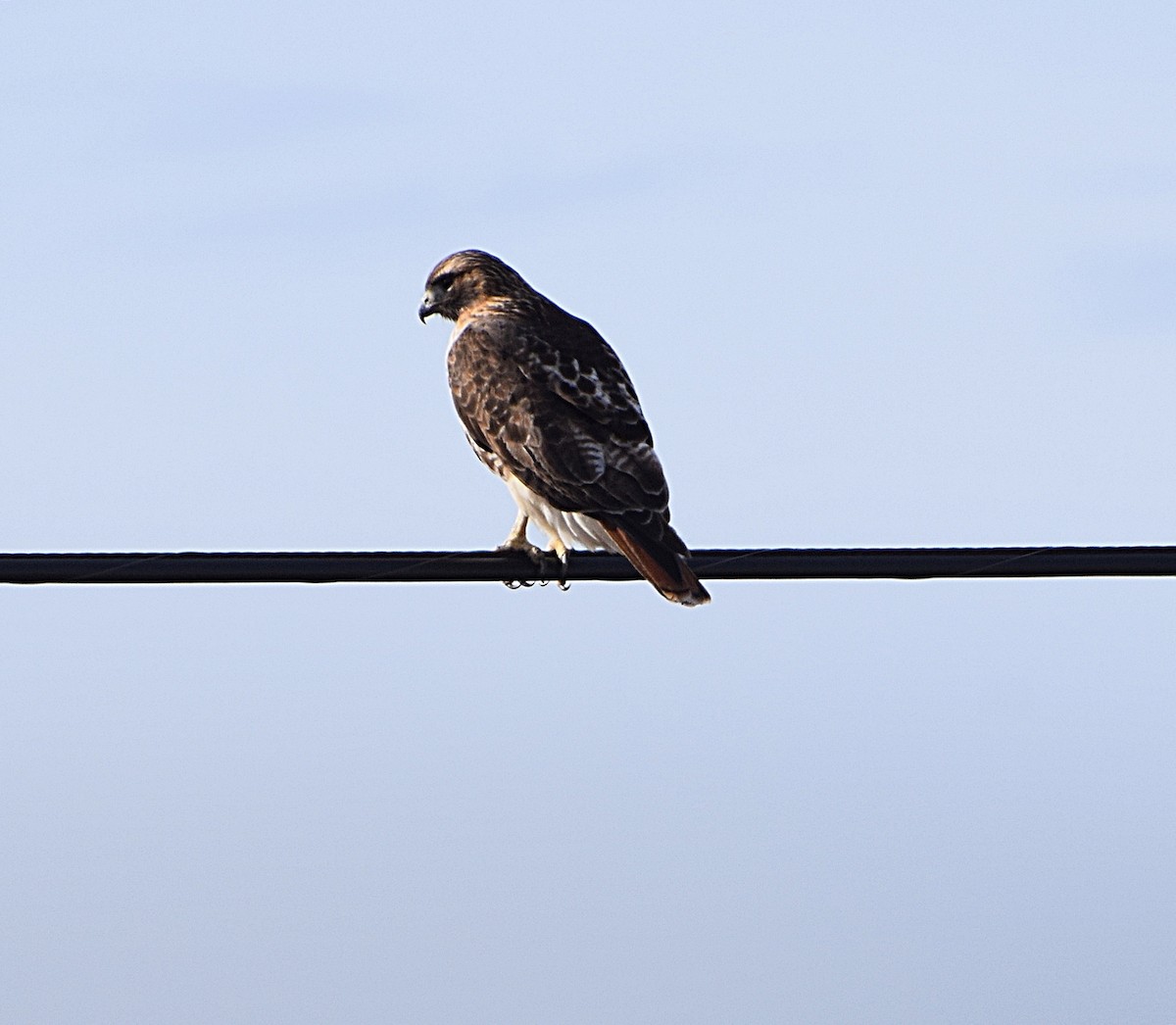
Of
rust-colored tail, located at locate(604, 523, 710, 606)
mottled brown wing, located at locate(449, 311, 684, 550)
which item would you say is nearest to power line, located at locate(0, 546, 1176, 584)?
rust-colored tail, located at locate(604, 523, 710, 606)

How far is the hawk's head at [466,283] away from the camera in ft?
32.9

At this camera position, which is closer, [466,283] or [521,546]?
[521,546]

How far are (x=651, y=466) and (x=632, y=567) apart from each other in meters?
0.79

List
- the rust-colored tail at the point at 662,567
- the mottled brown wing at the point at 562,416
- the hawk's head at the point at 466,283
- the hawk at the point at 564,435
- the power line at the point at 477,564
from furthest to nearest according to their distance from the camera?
the hawk's head at the point at 466,283 → the mottled brown wing at the point at 562,416 → the hawk at the point at 564,435 → the rust-colored tail at the point at 662,567 → the power line at the point at 477,564

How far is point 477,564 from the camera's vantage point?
614cm

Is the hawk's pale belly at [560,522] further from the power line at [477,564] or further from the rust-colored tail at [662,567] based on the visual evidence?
the power line at [477,564]

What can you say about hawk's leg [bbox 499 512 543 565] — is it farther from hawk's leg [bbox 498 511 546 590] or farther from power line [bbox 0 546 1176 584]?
power line [bbox 0 546 1176 584]

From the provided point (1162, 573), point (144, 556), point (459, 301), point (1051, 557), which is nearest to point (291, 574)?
point (144, 556)

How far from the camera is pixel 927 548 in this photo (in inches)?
227

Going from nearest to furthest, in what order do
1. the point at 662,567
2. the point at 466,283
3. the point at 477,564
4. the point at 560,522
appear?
1. the point at 477,564
2. the point at 662,567
3. the point at 560,522
4. the point at 466,283

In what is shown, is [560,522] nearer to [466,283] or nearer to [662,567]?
[662,567]

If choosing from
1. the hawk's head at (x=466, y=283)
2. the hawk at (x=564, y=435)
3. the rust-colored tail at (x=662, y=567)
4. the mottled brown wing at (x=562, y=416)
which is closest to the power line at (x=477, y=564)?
the rust-colored tail at (x=662, y=567)

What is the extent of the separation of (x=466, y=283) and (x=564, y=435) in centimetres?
213

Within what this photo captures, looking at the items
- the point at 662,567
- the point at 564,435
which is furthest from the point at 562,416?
the point at 662,567
